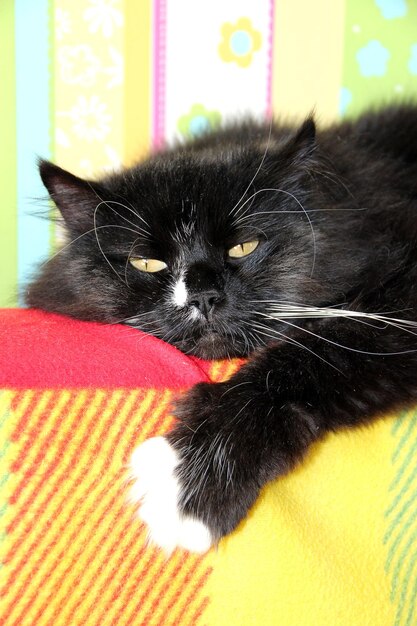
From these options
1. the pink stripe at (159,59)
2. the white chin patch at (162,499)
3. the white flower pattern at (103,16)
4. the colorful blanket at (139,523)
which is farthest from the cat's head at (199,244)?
the white flower pattern at (103,16)

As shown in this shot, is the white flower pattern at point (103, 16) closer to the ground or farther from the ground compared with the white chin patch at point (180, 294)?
farther from the ground

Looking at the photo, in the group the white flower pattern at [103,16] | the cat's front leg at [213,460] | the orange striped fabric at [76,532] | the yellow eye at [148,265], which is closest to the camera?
the orange striped fabric at [76,532]

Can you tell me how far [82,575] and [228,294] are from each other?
0.70 meters

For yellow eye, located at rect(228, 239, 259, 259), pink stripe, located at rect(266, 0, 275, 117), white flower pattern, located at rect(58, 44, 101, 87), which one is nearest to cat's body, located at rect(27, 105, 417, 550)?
yellow eye, located at rect(228, 239, 259, 259)

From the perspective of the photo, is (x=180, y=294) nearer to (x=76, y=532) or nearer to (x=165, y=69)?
(x=76, y=532)

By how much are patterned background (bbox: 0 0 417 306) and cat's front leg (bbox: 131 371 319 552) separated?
145cm

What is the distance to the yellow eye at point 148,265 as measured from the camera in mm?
1528

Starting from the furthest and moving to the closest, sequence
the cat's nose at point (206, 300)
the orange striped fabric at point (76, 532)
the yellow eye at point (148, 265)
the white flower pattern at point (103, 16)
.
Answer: the white flower pattern at point (103, 16)
the yellow eye at point (148, 265)
the cat's nose at point (206, 300)
the orange striped fabric at point (76, 532)

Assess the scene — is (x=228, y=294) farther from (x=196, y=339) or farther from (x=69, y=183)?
(x=69, y=183)

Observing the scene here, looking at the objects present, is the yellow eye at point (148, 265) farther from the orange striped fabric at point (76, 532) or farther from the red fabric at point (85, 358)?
the orange striped fabric at point (76, 532)

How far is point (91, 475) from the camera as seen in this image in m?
1.10

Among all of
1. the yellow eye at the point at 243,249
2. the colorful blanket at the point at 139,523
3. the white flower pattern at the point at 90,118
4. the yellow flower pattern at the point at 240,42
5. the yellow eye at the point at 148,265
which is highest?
the yellow flower pattern at the point at 240,42

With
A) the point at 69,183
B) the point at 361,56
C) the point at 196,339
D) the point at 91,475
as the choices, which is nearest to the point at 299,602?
the point at 91,475

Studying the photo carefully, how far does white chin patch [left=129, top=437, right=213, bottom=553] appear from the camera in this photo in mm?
1102
